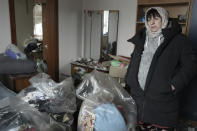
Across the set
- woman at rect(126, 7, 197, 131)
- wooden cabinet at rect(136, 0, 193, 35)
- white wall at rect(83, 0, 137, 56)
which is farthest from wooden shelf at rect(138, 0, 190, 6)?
woman at rect(126, 7, 197, 131)

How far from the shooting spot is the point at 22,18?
399 cm

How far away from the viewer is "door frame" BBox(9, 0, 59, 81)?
2949 mm

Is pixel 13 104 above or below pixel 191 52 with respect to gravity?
below

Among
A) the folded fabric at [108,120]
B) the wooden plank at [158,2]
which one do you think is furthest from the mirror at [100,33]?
the folded fabric at [108,120]

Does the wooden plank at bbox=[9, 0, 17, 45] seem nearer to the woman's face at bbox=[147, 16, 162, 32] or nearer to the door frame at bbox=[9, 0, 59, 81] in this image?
the door frame at bbox=[9, 0, 59, 81]

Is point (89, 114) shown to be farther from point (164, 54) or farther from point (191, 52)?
point (191, 52)

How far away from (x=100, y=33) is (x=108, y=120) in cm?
216

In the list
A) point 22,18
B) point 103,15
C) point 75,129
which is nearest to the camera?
point 75,129

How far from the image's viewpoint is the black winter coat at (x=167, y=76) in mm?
1229

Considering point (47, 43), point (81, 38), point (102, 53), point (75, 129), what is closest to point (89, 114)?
point (75, 129)

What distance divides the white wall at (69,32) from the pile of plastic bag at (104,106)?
68.8 inches

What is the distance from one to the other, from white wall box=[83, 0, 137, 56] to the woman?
1.37 meters

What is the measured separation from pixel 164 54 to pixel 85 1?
2561mm

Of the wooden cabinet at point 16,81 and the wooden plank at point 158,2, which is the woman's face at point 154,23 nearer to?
the wooden plank at point 158,2
